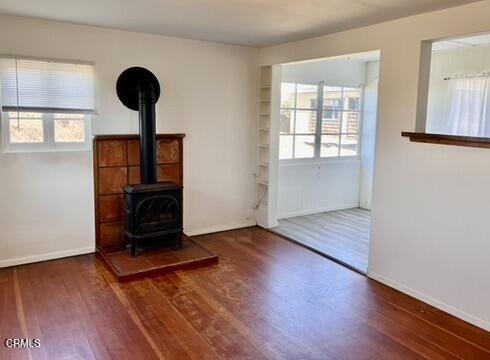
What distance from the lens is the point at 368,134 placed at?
21.2 feet

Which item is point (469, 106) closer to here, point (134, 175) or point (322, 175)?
point (322, 175)

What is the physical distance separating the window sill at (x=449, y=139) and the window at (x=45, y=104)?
10.2 ft

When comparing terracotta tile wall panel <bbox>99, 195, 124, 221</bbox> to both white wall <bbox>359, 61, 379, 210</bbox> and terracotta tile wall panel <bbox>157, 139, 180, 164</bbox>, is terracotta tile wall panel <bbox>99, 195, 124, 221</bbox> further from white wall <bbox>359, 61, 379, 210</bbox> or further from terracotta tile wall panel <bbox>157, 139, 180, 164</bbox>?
white wall <bbox>359, 61, 379, 210</bbox>

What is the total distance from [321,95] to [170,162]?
105 inches

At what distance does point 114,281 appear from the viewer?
3592 millimetres

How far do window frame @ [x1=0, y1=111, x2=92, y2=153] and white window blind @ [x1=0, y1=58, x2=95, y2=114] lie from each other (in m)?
0.10

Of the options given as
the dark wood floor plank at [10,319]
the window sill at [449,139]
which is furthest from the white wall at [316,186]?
the dark wood floor plank at [10,319]

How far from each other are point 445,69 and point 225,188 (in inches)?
128

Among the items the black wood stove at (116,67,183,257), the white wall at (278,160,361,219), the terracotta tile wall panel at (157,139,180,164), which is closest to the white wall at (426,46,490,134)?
the white wall at (278,160,361,219)

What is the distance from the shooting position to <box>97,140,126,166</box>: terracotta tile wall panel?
419cm

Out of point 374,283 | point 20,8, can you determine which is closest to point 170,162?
point 20,8

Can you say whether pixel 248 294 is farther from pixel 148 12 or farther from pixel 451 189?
pixel 148 12

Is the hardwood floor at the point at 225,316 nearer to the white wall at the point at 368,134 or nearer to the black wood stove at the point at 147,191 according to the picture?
the black wood stove at the point at 147,191

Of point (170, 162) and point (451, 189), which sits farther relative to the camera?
point (170, 162)
